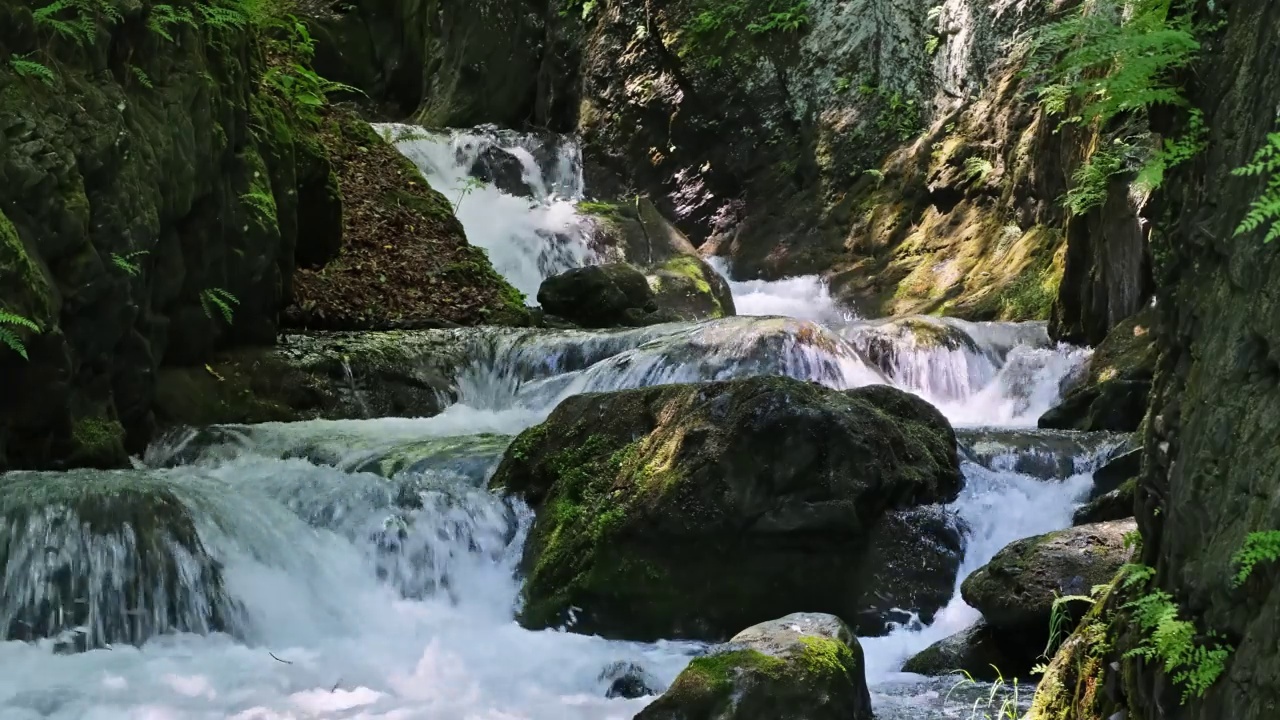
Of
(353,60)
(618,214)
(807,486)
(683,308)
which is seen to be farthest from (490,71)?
(807,486)

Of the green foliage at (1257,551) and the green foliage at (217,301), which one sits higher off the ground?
the green foliage at (217,301)

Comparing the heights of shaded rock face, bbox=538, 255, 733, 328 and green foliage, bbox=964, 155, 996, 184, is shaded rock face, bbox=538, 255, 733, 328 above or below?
below

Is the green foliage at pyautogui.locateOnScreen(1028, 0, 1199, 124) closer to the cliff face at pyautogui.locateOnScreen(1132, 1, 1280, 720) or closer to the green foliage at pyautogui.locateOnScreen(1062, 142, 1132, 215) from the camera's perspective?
the cliff face at pyautogui.locateOnScreen(1132, 1, 1280, 720)

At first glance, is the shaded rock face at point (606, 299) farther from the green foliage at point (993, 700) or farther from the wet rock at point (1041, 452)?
the green foliage at point (993, 700)

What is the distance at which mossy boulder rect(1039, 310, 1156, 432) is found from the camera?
8.94m

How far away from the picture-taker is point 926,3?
19031mm

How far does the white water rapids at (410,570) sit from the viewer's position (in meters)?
4.91

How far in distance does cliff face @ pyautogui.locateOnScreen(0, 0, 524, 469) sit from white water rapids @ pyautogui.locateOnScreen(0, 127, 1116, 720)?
82 centimetres

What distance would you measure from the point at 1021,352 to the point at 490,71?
15.5m

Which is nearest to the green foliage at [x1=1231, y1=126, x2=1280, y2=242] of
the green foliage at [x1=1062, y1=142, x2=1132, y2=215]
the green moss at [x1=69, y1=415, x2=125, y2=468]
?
the green moss at [x1=69, y1=415, x2=125, y2=468]

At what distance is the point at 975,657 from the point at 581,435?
2705mm

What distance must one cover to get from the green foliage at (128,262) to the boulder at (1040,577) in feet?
18.4

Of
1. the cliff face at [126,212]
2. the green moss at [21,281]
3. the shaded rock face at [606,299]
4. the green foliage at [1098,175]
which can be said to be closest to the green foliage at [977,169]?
the shaded rock face at [606,299]

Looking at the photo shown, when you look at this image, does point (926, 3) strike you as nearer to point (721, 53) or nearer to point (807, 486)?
point (721, 53)
